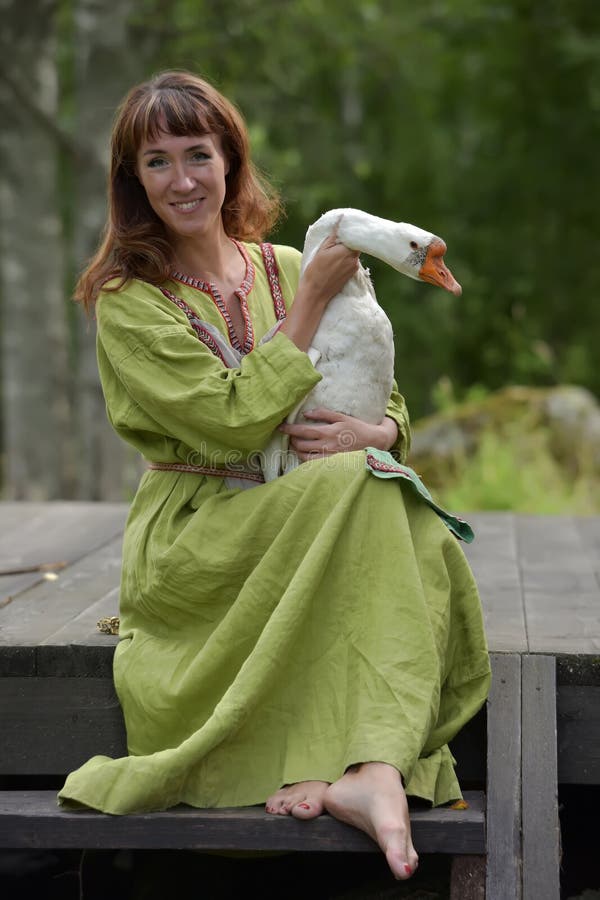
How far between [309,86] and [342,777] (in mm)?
11083

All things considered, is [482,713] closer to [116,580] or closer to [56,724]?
[56,724]

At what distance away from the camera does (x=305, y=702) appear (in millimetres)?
2561

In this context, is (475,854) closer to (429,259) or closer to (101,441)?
(429,259)

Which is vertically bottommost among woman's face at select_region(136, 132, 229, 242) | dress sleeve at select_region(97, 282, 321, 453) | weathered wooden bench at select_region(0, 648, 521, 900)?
weathered wooden bench at select_region(0, 648, 521, 900)

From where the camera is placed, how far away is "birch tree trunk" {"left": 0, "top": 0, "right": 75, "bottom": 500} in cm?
889

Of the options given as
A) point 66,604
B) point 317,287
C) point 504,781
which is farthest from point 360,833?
point 66,604

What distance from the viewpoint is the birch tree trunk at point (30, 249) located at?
889 centimetres

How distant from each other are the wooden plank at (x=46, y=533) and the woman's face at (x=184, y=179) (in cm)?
123

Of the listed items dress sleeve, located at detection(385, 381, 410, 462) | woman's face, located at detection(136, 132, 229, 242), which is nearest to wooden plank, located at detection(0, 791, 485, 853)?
dress sleeve, located at detection(385, 381, 410, 462)

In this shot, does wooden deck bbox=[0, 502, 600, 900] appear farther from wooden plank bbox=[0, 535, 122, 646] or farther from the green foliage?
the green foliage

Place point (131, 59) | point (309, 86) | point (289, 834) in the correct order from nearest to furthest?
point (289, 834) → point (131, 59) → point (309, 86)

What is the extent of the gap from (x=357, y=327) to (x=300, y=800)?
0.99 metres

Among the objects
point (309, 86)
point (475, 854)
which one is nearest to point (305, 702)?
point (475, 854)

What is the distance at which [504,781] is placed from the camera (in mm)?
2555
